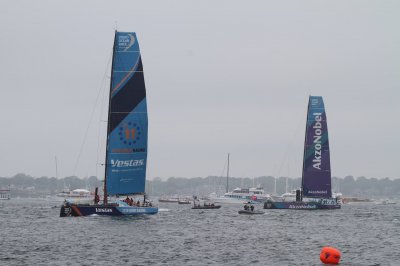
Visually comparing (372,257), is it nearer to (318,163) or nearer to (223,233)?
(223,233)

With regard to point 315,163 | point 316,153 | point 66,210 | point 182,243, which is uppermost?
point 316,153

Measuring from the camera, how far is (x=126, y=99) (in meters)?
62.6

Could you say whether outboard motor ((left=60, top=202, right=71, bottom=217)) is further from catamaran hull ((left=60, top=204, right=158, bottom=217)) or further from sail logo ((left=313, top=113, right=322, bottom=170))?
sail logo ((left=313, top=113, right=322, bottom=170))

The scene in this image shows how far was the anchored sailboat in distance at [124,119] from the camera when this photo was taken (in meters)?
62.4

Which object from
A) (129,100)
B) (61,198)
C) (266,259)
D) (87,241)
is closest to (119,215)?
(129,100)

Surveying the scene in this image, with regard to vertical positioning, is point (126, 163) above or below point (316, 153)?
below

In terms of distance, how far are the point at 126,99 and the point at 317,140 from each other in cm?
4022

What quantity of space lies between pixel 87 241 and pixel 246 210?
1721 inches

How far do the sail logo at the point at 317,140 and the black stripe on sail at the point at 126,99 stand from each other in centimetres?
3852

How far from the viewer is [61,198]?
618 ft

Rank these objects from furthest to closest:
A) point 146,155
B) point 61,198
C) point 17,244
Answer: point 61,198
point 146,155
point 17,244

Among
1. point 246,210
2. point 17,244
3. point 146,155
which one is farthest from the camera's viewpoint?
point 246,210

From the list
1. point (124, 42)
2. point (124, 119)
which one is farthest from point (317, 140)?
point (124, 42)

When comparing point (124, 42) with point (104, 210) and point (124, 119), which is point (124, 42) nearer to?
point (124, 119)
